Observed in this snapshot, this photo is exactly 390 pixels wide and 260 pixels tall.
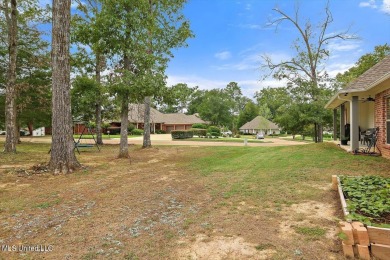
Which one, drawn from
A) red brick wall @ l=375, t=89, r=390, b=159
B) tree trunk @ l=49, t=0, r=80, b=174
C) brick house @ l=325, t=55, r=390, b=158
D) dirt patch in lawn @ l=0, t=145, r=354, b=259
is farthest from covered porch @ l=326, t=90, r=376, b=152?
tree trunk @ l=49, t=0, r=80, b=174

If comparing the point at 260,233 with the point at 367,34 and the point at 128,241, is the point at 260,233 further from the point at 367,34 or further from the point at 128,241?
the point at 367,34

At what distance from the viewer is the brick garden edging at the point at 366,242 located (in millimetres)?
2686

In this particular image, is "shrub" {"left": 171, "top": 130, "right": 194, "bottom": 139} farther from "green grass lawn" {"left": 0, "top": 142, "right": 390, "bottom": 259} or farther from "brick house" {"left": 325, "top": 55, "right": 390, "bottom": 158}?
"green grass lawn" {"left": 0, "top": 142, "right": 390, "bottom": 259}

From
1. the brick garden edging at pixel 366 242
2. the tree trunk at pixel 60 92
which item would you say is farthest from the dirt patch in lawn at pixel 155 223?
the tree trunk at pixel 60 92

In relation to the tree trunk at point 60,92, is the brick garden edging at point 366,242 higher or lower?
lower

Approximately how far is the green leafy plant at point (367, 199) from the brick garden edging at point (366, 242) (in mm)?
212

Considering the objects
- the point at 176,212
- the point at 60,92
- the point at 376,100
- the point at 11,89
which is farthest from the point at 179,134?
the point at 176,212

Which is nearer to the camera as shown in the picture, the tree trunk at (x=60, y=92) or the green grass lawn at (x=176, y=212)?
the green grass lawn at (x=176, y=212)

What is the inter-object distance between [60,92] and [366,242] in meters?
8.04

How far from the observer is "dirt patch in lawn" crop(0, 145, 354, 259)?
2.87 meters

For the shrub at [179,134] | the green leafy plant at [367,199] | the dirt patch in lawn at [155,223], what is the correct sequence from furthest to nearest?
1. the shrub at [179,134]
2. the green leafy plant at [367,199]
3. the dirt patch in lawn at [155,223]

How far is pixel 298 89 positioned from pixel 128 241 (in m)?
20.2

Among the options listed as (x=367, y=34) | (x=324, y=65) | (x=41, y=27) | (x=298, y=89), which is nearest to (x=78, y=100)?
(x=41, y=27)

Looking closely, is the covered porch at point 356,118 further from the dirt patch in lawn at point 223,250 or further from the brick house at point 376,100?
the dirt patch in lawn at point 223,250
